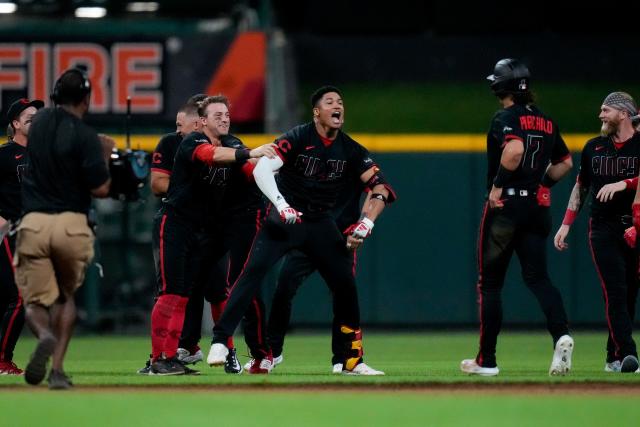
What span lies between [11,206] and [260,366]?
2329 millimetres

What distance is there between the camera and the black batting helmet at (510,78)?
32.4ft

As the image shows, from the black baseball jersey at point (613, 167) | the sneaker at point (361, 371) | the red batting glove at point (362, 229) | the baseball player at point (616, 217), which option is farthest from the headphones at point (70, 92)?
the black baseball jersey at point (613, 167)

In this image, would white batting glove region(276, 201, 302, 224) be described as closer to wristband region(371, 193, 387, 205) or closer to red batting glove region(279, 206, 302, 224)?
red batting glove region(279, 206, 302, 224)

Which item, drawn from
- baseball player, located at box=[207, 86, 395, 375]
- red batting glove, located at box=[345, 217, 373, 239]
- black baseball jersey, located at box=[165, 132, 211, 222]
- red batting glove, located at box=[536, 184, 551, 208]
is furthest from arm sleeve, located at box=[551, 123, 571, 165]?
black baseball jersey, located at box=[165, 132, 211, 222]

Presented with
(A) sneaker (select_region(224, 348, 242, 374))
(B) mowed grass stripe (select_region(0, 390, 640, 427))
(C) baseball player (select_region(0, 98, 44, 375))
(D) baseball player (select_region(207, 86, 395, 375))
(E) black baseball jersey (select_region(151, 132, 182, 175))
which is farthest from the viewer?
(E) black baseball jersey (select_region(151, 132, 182, 175))

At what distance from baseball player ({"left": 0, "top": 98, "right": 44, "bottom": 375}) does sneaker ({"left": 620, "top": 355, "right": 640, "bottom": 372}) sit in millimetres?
4613

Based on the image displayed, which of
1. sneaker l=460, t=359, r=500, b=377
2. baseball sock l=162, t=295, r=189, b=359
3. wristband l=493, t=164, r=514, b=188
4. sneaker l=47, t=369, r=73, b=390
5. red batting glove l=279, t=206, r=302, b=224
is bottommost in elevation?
sneaker l=460, t=359, r=500, b=377

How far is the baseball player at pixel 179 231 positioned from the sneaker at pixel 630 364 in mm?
3291

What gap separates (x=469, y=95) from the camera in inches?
920

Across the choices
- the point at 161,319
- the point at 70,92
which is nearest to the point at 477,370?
the point at 161,319

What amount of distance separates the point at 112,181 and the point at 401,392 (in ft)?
7.72

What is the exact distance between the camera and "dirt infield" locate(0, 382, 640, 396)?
888 cm

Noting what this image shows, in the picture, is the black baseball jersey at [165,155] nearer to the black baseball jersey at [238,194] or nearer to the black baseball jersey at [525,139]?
the black baseball jersey at [238,194]

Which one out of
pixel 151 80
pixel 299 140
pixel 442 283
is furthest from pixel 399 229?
pixel 299 140
